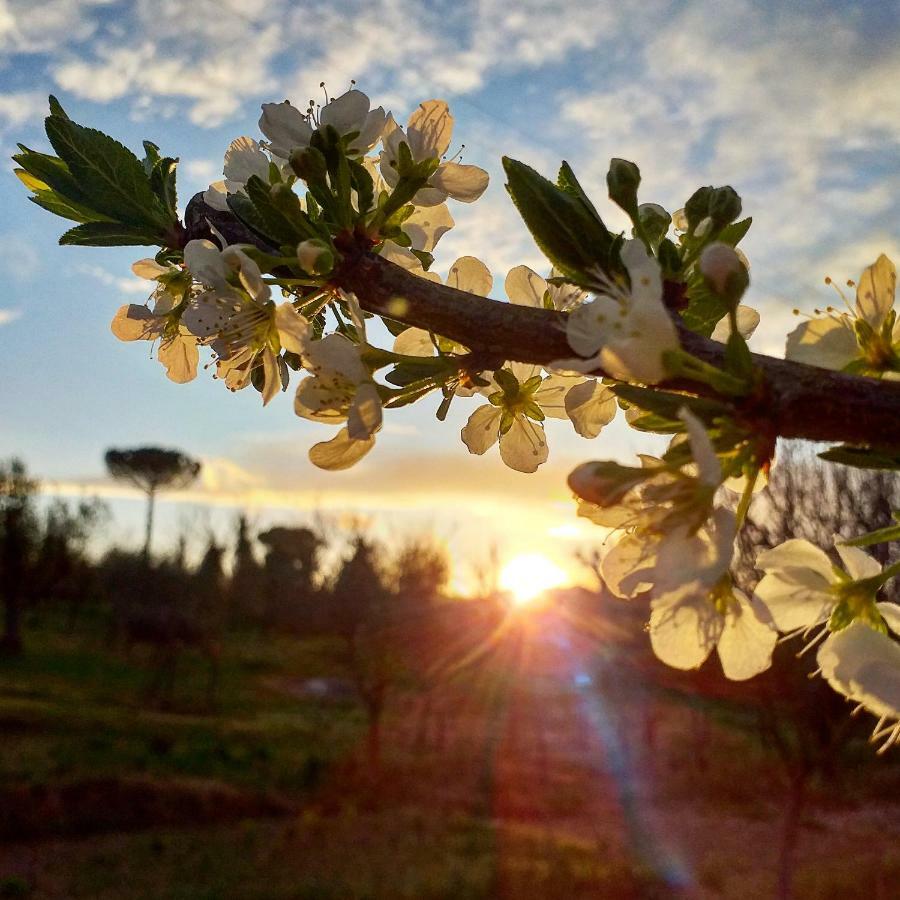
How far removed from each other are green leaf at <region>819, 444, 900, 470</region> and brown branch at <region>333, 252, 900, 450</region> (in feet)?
0.11

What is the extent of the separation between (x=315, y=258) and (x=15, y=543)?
82.9ft

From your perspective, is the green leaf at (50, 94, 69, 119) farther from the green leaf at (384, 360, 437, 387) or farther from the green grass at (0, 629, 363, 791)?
the green grass at (0, 629, 363, 791)

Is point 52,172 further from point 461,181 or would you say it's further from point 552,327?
point 552,327

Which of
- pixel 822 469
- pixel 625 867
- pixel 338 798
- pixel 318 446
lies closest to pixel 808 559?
pixel 318 446

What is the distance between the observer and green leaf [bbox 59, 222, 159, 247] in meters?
0.73

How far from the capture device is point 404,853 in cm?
1013

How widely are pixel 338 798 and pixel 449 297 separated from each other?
42.7 ft

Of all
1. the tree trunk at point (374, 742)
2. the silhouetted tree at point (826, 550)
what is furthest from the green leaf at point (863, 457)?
the tree trunk at point (374, 742)

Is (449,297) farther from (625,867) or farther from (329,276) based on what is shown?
(625,867)

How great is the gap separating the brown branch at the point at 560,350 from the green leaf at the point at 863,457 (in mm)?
35

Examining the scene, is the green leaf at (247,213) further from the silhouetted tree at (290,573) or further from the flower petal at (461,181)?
the silhouetted tree at (290,573)

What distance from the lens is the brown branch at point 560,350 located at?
47 cm

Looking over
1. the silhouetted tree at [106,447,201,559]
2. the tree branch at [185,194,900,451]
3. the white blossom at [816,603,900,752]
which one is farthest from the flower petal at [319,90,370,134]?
the silhouetted tree at [106,447,201,559]

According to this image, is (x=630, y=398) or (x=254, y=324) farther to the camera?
(x=254, y=324)
